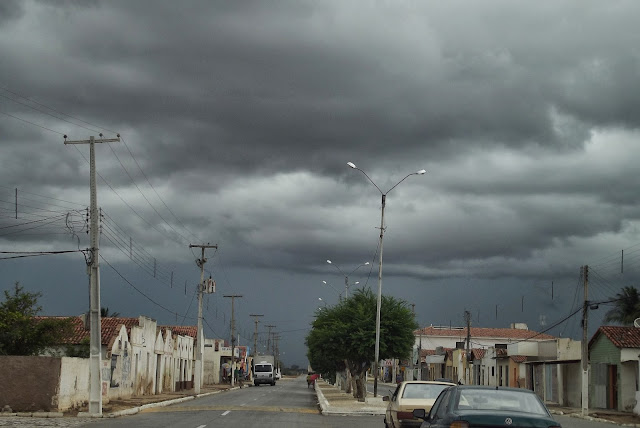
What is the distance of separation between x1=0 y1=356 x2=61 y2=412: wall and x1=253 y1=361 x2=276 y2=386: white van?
67.1 meters

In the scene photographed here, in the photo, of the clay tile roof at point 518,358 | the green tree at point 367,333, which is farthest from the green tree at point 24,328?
the clay tile roof at point 518,358

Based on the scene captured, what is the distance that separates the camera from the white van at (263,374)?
9675cm

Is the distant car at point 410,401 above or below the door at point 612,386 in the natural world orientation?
above

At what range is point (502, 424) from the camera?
10781 mm

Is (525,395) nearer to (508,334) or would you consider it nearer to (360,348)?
(360,348)

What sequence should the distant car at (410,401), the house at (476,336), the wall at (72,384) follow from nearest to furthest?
the distant car at (410,401) → the wall at (72,384) → the house at (476,336)

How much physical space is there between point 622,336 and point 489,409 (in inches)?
1671

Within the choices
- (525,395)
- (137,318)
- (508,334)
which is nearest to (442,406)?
(525,395)

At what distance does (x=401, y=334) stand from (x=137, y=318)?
63.8ft

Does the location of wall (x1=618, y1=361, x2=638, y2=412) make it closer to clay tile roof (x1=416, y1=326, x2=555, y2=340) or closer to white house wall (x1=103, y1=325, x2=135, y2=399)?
white house wall (x1=103, y1=325, x2=135, y2=399)

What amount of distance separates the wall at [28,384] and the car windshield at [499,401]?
2255 centimetres

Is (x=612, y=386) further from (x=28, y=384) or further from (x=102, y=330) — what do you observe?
(x=28, y=384)

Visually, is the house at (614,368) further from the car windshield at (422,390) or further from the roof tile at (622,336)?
the car windshield at (422,390)

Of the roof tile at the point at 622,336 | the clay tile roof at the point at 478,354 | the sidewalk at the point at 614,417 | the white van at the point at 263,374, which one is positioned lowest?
the white van at the point at 263,374
